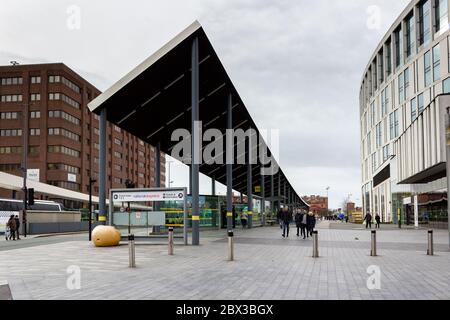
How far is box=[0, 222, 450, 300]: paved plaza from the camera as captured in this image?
8.48m

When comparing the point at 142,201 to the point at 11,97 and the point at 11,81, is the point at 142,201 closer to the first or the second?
the point at 11,97

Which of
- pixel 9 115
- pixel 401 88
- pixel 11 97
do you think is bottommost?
pixel 9 115

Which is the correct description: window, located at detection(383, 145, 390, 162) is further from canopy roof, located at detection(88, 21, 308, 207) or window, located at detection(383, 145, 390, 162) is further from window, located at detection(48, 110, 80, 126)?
window, located at detection(48, 110, 80, 126)

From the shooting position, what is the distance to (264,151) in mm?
41562

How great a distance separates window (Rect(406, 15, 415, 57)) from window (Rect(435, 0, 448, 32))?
5598 mm

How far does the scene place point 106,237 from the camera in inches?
757

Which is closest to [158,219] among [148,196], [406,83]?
[148,196]

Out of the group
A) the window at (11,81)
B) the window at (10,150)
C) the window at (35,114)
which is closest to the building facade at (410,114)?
the window at (35,114)

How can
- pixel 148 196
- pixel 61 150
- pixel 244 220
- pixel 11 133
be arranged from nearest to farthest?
pixel 148 196 < pixel 244 220 < pixel 11 133 < pixel 61 150

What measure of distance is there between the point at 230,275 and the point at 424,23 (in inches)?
2038

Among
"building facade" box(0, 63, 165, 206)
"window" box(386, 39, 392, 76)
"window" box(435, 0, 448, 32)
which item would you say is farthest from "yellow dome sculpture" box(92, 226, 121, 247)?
"window" box(386, 39, 392, 76)

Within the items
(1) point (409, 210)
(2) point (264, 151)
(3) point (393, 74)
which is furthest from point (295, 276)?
(3) point (393, 74)

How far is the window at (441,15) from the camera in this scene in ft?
159

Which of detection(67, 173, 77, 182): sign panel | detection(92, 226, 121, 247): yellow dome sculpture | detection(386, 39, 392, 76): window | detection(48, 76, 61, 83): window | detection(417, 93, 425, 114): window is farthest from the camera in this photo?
detection(67, 173, 77, 182): sign panel
